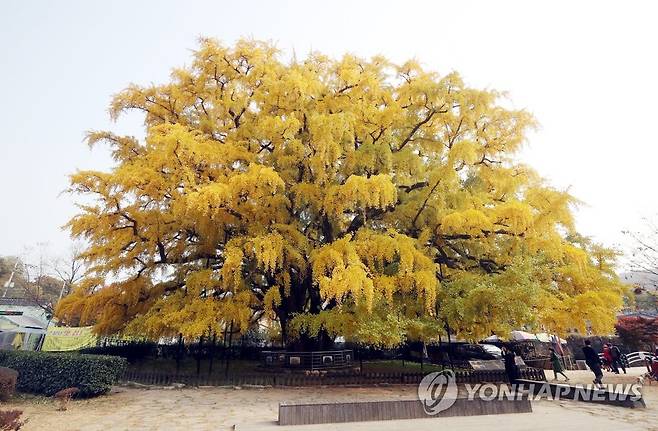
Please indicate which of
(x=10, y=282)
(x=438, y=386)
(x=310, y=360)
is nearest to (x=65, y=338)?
(x=310, y=360)

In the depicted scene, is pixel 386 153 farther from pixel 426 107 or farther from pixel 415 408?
pixel 415 408

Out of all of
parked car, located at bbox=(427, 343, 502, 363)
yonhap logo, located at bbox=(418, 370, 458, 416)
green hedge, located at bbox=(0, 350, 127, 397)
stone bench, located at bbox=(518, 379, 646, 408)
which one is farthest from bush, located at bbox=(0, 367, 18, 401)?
parked car, located at bbox=(427, 343, 502, 363)

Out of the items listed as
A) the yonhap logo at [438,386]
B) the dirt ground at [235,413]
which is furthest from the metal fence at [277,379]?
the dirt ground at [235,413]

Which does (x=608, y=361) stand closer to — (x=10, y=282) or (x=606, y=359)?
(x=606, y=359)

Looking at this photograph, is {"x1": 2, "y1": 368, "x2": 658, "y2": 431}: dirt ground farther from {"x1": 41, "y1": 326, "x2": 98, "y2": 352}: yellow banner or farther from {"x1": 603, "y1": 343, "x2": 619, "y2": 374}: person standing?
{"x1": 41, "y1": 326, "x2": 98, "y2": 352}: yellow banner

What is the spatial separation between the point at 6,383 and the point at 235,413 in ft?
19.5

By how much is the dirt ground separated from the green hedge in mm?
405

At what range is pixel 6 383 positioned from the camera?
940 centimetres

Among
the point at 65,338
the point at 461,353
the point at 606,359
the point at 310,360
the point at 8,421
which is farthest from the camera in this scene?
the point at 461,353

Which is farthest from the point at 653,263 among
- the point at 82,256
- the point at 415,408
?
the point at 82,256

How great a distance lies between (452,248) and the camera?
552 inches

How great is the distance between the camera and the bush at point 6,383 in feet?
30.6

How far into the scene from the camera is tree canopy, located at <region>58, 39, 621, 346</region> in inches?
433

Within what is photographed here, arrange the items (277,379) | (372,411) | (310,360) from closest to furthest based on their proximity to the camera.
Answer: (372,411) → (277,379) → (310,360)
